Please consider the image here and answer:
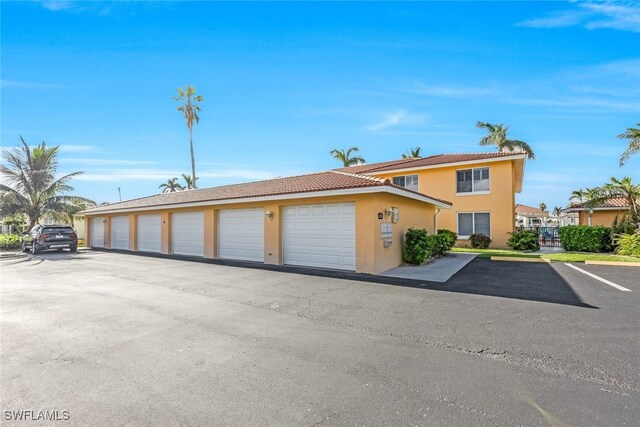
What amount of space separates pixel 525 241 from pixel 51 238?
2700 cm

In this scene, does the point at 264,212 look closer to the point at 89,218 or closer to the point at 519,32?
the point at 519,32

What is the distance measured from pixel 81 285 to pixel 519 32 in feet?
52.5

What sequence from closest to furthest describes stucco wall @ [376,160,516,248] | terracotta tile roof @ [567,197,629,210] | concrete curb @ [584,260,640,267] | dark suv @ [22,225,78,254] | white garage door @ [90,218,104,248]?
concrete curb @ [584,260,640,267] → stucco wall @ [376,160,516,248] → dark suv @ [22,225,78,254] → terracotta tile roof @ [567,197,629,210] → white garage door @ [90,218,104,248]

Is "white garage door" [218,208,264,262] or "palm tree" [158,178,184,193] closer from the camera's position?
"white garage door" [218,208,264,262]

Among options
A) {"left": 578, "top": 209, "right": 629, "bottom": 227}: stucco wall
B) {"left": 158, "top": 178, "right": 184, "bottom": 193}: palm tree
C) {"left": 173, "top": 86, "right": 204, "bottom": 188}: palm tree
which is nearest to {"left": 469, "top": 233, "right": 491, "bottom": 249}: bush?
{"left": 578, "top": 209, "right": 629, "bottom": 227}: stucco wall

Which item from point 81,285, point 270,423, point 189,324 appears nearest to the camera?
point 270,423

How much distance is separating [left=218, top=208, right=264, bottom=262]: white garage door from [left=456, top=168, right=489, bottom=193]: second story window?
13.1 m

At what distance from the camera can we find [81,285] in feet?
28.3

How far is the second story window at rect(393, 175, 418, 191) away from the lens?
21244 millimetres

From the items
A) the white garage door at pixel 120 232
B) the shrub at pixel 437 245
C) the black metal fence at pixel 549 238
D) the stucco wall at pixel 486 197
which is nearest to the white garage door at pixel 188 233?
the white garage door at pixel 120 232

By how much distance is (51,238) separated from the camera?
1822 centimetres

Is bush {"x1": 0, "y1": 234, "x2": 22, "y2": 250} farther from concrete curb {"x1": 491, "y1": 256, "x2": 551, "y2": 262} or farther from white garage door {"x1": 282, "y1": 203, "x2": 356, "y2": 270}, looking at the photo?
concrete curb {"x1": 491, "y1": 256, "x2": 551, "y2": 262}

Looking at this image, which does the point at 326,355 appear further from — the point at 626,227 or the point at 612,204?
the point at 612,204

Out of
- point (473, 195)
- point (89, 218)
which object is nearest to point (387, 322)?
point (473, 195)
